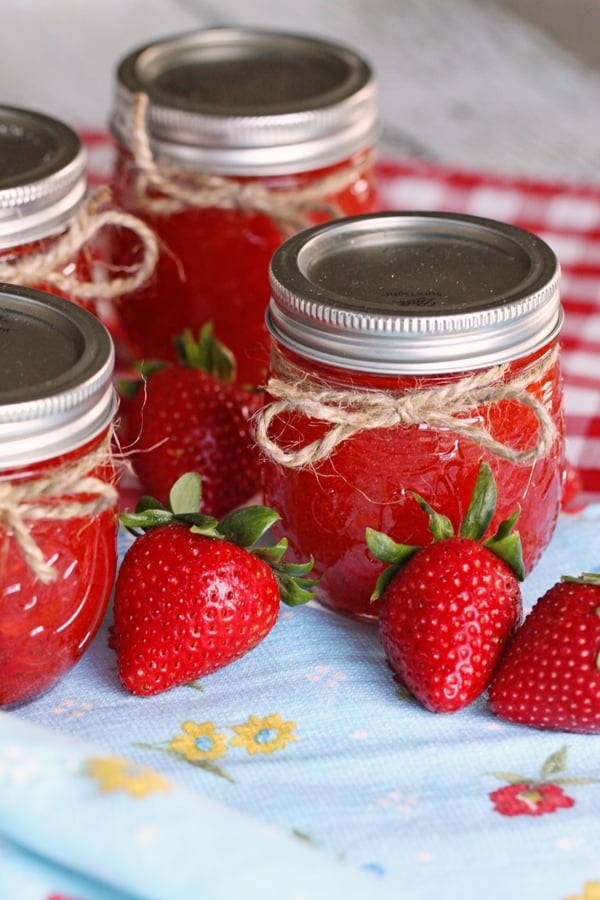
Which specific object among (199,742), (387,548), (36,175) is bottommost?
(199,742)

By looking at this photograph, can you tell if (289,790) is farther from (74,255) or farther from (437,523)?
(74,255)

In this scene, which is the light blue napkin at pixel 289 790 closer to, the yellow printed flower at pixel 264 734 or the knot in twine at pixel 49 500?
the yellow printed flower at pixel 264 734

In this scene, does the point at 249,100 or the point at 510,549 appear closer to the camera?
the point at 510,549

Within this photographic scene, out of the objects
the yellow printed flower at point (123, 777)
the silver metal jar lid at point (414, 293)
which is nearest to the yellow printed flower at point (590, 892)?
the yellow printed flower at point (123, 777)

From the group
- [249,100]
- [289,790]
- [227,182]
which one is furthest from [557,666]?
[249,100]

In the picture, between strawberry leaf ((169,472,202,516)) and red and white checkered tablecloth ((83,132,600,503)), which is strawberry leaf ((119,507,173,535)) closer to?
strawberry leaf ((169,472,202,516))

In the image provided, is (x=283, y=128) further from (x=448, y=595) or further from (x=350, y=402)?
(x=448, y=595)

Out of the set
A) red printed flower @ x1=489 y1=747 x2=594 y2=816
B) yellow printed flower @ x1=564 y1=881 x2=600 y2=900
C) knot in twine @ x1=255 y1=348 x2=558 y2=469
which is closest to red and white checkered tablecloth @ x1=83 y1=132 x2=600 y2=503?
knot in twine @ x1=255 y1=348 x2=558 y2=469

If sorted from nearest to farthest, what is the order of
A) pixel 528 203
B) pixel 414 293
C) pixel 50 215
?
pixel 414 293 → pixel 50 215 → pixel 528 203
